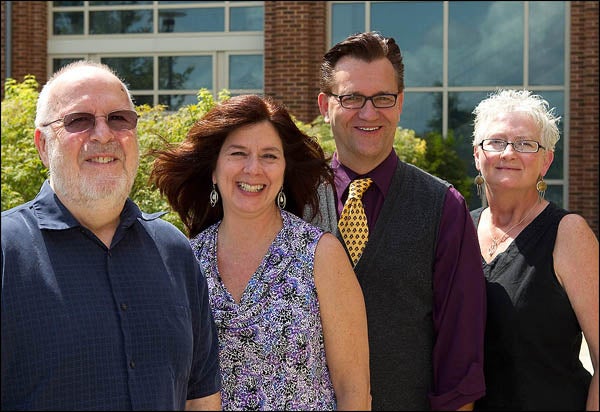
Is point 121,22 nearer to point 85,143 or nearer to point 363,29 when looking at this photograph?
point 363,29

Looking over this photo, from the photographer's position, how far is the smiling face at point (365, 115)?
322 cm

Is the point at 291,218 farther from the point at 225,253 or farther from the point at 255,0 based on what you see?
the point at 255,0

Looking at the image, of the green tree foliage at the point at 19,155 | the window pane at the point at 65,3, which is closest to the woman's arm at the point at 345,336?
the green tree foliage at the point at 19,155

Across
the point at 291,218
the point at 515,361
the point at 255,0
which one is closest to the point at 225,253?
the point at 291,218

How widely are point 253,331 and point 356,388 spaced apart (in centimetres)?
42

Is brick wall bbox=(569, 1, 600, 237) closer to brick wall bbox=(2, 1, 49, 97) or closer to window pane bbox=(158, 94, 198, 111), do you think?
window pane bbox=(158, 94, 198, 111)

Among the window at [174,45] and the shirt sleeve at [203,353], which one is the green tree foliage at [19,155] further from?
the window at [174,45]

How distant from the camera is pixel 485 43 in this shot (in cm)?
1375

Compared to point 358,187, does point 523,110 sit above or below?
above

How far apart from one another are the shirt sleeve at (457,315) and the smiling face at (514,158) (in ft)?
1.15

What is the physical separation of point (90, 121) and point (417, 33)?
39.4 feet

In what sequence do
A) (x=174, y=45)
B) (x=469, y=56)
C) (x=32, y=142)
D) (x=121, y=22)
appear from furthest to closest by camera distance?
(x=121, y=22)
(x=174, y=45)
(x=469, y=56)
(x=32, y=142)

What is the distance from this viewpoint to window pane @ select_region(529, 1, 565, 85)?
13.7 meters

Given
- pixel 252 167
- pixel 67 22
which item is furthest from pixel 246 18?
pixel 252 167
